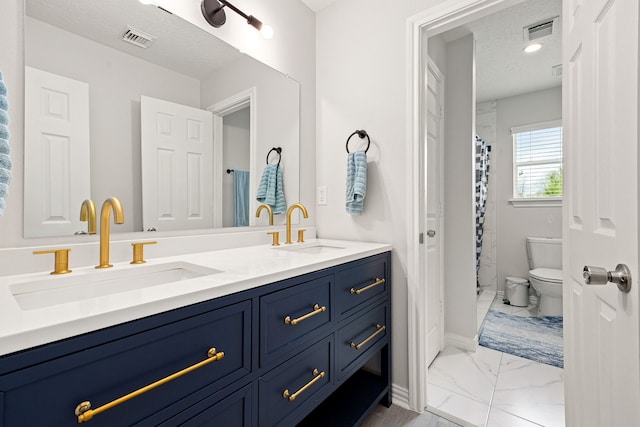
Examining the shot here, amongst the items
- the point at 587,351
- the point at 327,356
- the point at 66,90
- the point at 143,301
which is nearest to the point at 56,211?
the point at 66,90

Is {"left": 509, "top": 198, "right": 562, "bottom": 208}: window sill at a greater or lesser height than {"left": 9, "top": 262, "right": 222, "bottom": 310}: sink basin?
greater

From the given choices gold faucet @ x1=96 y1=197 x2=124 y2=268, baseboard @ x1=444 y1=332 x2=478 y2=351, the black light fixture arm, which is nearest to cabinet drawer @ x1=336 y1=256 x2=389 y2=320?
gold faucet @ x1=96 y1=197 x2=124 y2=268

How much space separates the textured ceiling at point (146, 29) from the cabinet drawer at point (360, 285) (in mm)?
1186

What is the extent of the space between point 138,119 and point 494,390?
2.39 m

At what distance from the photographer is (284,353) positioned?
3.23 feet

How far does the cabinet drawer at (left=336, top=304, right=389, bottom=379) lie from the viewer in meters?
1.28

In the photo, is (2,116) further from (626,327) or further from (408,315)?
(408,315)

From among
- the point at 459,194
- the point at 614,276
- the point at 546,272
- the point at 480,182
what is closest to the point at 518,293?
the point at 546,272

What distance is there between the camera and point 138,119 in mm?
1226

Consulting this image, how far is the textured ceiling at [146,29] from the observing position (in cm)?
106

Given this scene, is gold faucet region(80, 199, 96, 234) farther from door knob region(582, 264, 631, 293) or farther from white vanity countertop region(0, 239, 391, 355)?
door knob region(582, 264, 631, 293)

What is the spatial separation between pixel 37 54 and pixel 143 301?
981mm

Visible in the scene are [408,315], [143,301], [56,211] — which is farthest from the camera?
[408,315]

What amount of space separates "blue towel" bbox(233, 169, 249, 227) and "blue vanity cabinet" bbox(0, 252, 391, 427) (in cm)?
68
